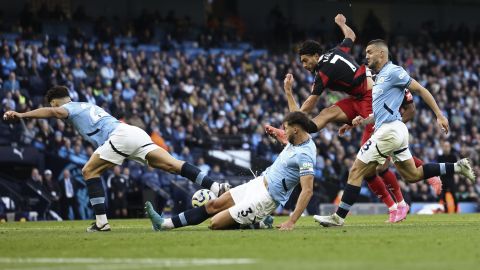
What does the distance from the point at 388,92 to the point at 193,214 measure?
3499 mm

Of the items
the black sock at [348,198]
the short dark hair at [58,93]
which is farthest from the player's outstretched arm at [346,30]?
the short dark hair at [58,93]

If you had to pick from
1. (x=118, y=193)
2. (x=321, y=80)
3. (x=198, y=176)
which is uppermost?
(x=321, y=80)

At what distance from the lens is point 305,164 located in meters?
12.9

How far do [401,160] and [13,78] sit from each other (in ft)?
54.0

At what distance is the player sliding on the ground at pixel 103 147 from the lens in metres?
14.2

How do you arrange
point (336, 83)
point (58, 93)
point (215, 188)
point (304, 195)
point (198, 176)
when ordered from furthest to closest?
point (336, 83) < point (58, 93) < point (198, 176) < point (215, 188) < point (304, 195)

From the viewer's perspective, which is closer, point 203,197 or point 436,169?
point 203,197

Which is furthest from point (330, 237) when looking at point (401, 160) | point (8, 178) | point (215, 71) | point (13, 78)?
point (215, 71)

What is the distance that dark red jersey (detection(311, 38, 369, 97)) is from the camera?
48.7ft

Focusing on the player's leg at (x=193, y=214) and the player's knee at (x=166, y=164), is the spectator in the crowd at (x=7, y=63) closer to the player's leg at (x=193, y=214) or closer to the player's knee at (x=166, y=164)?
the player's knee at (x=166, y=164)

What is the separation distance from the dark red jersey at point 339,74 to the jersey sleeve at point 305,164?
1951mm

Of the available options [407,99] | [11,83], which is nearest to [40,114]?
[407,99]

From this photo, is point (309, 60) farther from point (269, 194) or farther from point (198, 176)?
point (269, 194)

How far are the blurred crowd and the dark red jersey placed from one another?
11.9 meters
